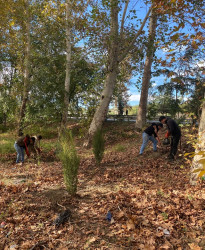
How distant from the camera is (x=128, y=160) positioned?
7.80 meters

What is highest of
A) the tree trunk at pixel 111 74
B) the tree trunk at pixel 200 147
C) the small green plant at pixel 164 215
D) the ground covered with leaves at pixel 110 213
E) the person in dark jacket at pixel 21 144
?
the tree trunk at pixel 111 74

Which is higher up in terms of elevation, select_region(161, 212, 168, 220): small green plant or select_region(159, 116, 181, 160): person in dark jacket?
select_region(159, 116, 181, 160): person in dark jacket

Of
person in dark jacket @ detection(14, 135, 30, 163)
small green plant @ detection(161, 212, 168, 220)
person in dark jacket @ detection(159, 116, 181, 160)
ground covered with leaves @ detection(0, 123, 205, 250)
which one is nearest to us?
ground covered with leaves @ detection(0, 123, 205, 250)

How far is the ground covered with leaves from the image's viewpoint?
110 inches

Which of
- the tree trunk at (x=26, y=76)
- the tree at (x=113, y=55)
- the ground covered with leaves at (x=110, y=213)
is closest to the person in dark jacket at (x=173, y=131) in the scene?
the ground covered with leaves at (x=110, y=213)

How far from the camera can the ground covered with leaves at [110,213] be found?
2795 millimetres

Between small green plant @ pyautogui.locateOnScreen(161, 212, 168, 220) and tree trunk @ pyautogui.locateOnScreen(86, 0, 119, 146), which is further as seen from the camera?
tree trunk @ pyautogui.locateOnScreen(86, 0, 119, 146)

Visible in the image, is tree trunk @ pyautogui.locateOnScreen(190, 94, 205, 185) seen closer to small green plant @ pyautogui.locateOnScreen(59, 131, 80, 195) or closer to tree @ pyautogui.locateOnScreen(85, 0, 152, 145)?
small green plant @ pyautogui.locateOnScreen(59, 131, 80, 195)

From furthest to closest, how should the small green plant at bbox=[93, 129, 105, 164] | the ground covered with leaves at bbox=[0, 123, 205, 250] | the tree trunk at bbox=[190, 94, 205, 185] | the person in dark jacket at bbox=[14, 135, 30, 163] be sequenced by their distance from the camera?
the person in dark jacket at bbox=[14, 135, 30, 163] → the small green plant at bbox=[93, 129, 105, 164] → the tree trunk at bbox=[190, 94, 205, 185] → the ground covered with leaves at bbox=[0, 123, 205, 250]

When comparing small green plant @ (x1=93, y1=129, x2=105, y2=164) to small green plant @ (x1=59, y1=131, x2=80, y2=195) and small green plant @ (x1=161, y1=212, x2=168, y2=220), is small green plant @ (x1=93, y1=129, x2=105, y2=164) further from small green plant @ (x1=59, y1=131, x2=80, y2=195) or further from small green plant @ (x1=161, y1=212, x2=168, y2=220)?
small green plant @ (x1=161, y1=212, x2=168, y2=220)

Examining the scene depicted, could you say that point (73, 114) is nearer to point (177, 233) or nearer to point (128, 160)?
point (128, 160)

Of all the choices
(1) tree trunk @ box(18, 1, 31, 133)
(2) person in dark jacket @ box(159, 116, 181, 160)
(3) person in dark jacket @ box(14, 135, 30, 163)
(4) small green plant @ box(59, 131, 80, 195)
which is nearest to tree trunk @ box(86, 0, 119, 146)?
(3) person in dark jacket @ box(14, 135, 30, 163)

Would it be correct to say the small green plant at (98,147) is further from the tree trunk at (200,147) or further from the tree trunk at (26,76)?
the tree trunk at (26,76)

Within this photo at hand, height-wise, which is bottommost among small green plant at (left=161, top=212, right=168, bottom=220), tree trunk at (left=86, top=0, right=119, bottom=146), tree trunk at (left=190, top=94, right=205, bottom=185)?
small green plant at (left=161, top=212, right=168, bottom=220)
